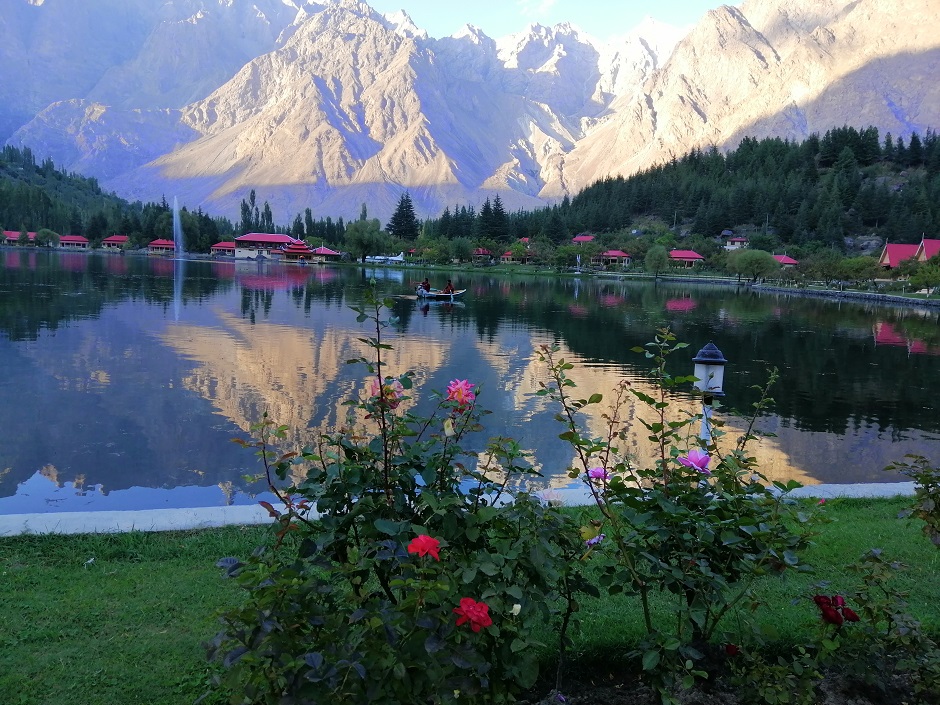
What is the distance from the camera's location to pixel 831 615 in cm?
277

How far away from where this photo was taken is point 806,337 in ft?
86.0

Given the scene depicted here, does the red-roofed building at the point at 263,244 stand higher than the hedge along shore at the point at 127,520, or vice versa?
the red-roofed building at the point at 263,244

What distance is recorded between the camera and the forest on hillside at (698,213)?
Answer: 325 ft

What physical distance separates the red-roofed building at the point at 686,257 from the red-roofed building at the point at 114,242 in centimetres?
8576

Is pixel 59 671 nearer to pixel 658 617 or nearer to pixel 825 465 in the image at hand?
pixel 658 617

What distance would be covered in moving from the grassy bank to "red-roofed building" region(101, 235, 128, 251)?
397ft

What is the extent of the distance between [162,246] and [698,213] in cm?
8807

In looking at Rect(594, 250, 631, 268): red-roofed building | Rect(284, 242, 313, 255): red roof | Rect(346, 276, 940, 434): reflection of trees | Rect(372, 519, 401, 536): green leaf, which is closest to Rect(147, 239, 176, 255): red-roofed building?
Rect(284, 242, 313, 255): red roof

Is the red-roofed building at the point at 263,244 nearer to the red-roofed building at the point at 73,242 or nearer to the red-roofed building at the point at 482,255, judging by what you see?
the red-roofed building at the point at 73,242

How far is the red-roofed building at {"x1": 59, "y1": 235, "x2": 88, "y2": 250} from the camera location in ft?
374

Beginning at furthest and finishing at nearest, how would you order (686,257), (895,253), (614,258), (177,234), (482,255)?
(177,234) < (614,258) < (482,255) < (686,257) < (895,253)

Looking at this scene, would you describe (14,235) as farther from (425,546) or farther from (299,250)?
(425,546)

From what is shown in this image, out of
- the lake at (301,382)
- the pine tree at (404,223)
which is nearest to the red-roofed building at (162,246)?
the pine tree at (404,223)

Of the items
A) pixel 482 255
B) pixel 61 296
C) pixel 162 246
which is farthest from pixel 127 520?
pixel 162 246
